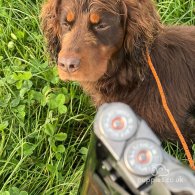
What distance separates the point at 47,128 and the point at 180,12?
131 centimetres

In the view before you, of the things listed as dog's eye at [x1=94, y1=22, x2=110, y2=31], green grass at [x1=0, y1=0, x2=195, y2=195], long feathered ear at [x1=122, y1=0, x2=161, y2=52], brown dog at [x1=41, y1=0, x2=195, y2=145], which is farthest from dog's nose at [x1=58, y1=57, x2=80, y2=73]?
green grass at [x1=0, y1=0, x2=195, y2=195]

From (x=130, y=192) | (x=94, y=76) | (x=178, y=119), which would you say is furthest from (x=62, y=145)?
(x=130, y=192)

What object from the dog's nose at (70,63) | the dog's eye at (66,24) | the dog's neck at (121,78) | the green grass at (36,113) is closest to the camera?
the dog's nose at (70,63)

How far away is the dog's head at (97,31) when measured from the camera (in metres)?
1.97

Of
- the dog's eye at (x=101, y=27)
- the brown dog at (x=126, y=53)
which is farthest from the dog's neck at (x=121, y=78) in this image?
the dog's eye at (x=101, y=27)

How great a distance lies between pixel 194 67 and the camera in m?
2.39

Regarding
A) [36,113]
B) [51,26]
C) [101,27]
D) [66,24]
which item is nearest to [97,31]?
[101,27]

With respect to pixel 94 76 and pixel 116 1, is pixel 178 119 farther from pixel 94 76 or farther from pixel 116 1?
pixel 116 1

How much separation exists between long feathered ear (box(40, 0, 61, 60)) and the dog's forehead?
224 millimetres

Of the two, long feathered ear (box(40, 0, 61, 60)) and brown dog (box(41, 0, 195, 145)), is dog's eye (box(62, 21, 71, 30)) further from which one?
long feathered ear (box(40, 0, 61, 60))

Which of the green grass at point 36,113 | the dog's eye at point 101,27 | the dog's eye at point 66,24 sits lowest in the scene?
the green grass at point 36,113

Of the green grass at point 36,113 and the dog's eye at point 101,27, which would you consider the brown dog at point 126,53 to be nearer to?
the dog's eye at point 101,27

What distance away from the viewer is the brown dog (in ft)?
6.57

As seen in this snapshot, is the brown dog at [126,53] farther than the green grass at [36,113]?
No
